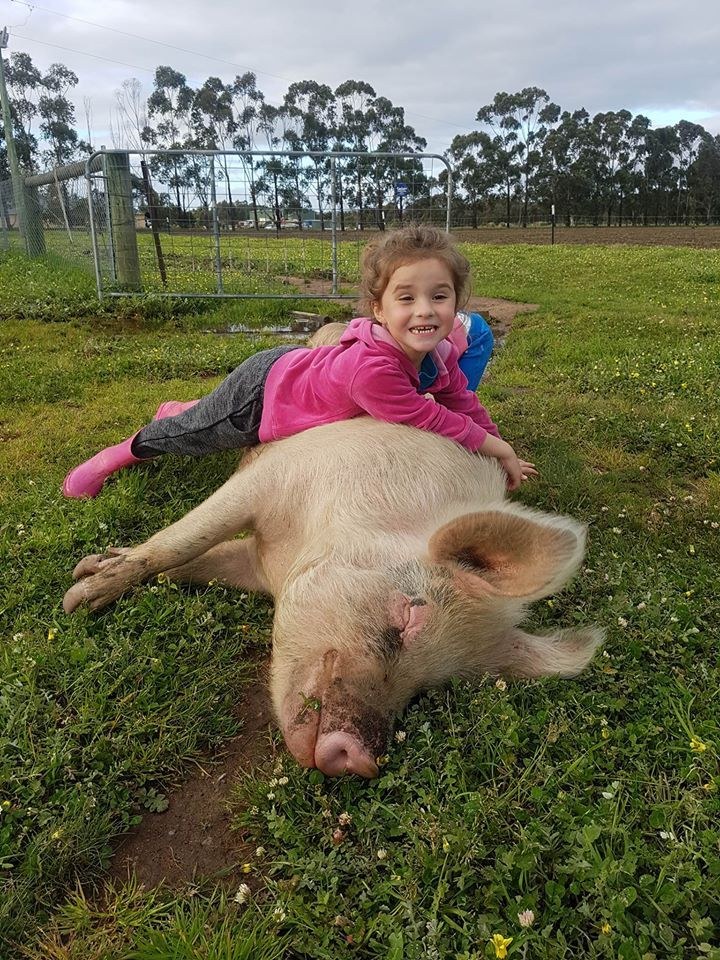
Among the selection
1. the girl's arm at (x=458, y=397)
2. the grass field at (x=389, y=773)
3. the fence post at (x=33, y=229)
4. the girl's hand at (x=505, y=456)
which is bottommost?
the grass field at (x=389, y=773)

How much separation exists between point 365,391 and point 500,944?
2.17 meters

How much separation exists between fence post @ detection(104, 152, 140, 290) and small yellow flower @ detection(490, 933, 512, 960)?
9.38 metres

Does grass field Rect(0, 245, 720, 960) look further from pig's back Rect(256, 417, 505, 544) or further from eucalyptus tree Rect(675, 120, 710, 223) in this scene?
eucalyptus tree Rect(675, 120, 710, 223)

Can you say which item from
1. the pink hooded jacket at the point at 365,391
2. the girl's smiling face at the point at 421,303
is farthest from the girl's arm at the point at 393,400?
the girl's smiling face at the point at 421,303

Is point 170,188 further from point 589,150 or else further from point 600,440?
point 589,150

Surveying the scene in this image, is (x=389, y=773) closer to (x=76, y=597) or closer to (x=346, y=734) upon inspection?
(x=346, y=734)

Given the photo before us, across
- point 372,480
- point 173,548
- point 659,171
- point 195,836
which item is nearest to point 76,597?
point 173,548

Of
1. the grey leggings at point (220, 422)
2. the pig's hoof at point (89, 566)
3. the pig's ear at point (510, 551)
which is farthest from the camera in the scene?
the grey leggings at point (220, 422)

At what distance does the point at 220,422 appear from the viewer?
3625mm

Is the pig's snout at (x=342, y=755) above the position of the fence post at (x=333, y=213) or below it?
below

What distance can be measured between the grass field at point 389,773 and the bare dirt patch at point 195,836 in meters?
0.04

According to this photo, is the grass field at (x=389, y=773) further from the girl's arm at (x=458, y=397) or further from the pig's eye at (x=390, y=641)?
the girl's arm at (x=458, y=397)

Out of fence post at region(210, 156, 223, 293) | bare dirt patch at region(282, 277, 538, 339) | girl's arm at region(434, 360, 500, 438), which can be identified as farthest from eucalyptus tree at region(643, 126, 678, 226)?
girl's arm at region(434, 360, 500, 438)

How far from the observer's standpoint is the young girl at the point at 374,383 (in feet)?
10.3
